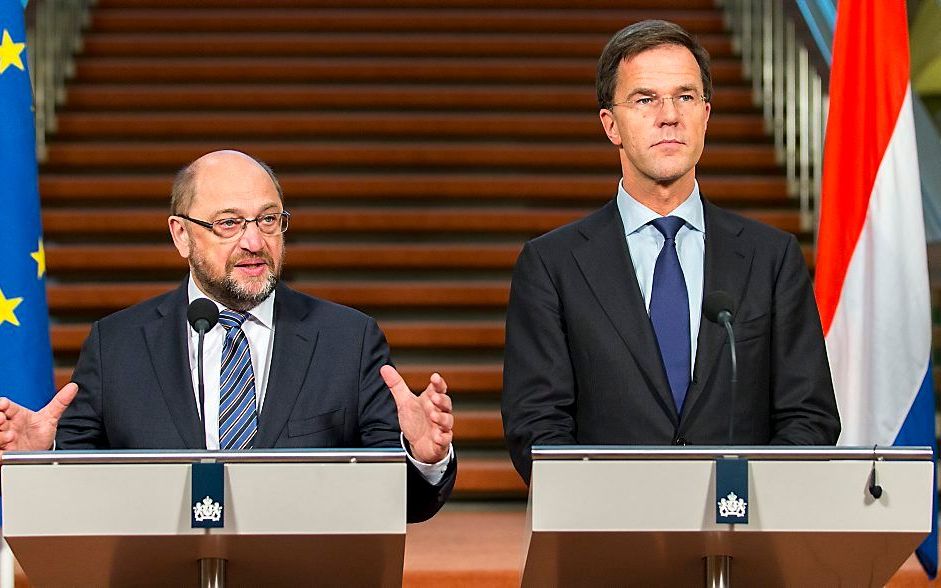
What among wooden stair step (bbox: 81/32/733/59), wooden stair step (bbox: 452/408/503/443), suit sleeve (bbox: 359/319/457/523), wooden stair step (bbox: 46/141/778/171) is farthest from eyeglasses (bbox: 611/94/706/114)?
wooden stair step (bbox: 81/32/733/59)

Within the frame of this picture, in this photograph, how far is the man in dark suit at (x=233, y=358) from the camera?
3.33m

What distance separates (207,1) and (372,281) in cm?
288

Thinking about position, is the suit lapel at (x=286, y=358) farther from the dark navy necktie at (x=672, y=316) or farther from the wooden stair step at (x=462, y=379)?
the wooden stair step at (x=462, y=379)

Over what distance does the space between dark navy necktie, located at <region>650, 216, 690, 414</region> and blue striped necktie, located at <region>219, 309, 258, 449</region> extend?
86 cm

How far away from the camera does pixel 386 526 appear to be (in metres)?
2.41

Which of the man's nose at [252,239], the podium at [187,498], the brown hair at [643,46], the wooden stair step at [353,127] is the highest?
the wooden stair step at [353,127]

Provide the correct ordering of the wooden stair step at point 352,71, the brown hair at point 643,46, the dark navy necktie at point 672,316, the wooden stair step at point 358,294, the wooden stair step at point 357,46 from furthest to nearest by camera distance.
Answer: the wooden stair step at point 357,46, the wooden stair step at point 352,71, the wooden stair step at point 358,294, the brown hair at point 643,46, the dark navy necktie at point 672,316

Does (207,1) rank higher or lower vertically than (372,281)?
higher

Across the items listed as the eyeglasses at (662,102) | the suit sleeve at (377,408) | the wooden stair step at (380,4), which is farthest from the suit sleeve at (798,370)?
the wooden stair step at (380,4)

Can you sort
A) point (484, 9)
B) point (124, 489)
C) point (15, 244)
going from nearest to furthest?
point (124, 489)
point (15, 244)
point (484, 9)

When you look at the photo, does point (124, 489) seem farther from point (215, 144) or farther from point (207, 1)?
point (207, 1)

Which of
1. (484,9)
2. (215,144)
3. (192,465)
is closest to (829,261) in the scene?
(192,465)

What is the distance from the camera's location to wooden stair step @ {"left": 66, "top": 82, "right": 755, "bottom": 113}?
8.59m

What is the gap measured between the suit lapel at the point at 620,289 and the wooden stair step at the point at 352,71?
5.47 metres
